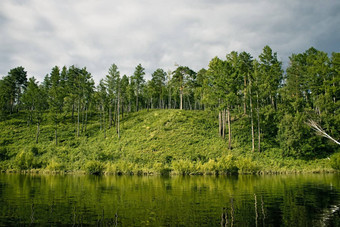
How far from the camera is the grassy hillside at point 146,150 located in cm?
3550

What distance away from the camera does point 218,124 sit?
54500mm

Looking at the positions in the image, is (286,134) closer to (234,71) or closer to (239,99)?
(239,99)

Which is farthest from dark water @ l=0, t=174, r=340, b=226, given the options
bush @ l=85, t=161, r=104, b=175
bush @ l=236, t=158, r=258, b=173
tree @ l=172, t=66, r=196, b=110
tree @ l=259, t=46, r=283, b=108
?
tree @ l=172, t=66, r=196, b=110

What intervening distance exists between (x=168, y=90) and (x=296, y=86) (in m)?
41.2

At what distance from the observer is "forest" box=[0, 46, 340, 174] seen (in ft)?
131

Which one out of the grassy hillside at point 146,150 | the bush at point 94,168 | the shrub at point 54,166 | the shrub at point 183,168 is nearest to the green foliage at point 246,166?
the grassy hillside at point 146,150

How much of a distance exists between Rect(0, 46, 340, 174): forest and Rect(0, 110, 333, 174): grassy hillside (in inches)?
7.5

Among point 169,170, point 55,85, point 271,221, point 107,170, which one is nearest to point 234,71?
point 169,170

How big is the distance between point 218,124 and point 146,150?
19367mm

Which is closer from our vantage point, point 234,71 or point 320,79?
point 234,71

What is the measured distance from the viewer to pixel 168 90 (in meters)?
81.6

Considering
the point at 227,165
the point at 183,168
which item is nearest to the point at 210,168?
the point at 227,165

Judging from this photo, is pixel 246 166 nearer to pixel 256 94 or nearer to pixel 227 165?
pixel 227 165

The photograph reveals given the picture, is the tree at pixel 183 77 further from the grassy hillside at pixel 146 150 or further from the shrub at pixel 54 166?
the shrub at pixel 54 166
